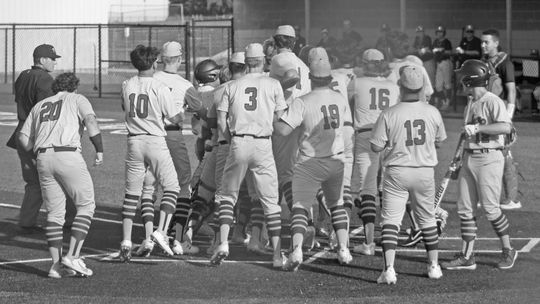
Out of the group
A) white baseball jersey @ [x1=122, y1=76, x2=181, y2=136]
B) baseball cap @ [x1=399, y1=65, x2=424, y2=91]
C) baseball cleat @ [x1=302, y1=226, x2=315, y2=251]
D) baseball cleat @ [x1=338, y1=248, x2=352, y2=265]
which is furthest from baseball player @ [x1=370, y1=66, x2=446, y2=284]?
white baseball jersey @ [x1=122, y1=76, x2=181, y2=136]

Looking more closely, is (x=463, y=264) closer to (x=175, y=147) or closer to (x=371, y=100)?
(x=371, y=100)

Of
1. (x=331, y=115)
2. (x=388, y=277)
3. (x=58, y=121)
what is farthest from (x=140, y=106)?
(x=388, y=277)

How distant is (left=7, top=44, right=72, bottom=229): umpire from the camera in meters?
13.7

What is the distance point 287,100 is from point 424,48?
16.3m

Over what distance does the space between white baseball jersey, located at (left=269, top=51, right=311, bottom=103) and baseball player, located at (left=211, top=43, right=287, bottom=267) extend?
1131 millimetres

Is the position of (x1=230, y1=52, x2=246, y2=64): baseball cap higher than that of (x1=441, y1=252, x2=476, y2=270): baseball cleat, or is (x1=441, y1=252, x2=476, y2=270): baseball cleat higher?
(x1=230, y1=52, x2=246, y2=64): baseball cap

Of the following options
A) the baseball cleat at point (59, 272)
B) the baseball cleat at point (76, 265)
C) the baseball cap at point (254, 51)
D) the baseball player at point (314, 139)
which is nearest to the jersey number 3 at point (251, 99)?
the baseball player at point (314, 139)

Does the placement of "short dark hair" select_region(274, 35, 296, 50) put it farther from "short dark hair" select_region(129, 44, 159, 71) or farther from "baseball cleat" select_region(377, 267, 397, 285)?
"baseball cleat" select_region(377, 267, 397, 285)

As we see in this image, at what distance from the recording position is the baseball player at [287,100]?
12.8 metres

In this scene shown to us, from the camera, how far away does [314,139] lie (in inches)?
Result: 458

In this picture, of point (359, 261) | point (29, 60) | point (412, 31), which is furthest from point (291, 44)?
point (29, 60)

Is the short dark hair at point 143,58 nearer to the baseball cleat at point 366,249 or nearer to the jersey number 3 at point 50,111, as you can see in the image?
the jersey number 3 at point 50,111

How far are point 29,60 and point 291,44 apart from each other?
34.5 m

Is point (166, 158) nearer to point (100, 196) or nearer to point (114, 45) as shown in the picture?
point (100, 196)
